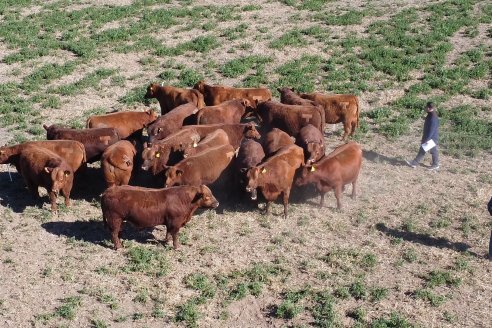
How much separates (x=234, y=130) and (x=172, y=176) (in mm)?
2359

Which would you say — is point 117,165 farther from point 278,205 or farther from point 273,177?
point 278,205

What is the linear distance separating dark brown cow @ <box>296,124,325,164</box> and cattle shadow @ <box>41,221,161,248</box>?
3394mm

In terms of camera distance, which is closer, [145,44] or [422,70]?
[422,70]

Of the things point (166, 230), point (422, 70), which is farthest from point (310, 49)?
point (166, 230)

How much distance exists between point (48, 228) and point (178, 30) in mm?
10786

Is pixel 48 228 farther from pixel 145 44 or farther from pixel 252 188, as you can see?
pixel 145 44

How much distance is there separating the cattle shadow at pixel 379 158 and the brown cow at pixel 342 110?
83 centimetres

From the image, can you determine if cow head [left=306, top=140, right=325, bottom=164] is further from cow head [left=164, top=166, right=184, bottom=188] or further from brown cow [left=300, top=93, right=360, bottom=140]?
cow head [left=164, top=166, right=184, bottom=188]

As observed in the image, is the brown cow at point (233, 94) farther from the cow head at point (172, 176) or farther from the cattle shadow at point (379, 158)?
the cow head at point (172, 176)

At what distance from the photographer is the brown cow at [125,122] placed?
15.3 m

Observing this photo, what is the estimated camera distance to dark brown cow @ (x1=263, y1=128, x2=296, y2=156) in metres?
14.4

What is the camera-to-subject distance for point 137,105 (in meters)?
18.1

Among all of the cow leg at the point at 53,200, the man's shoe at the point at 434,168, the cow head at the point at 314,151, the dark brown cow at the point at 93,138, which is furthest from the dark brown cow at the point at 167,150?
the man's shoe at the point at 434,168

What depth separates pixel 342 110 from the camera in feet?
53.2
